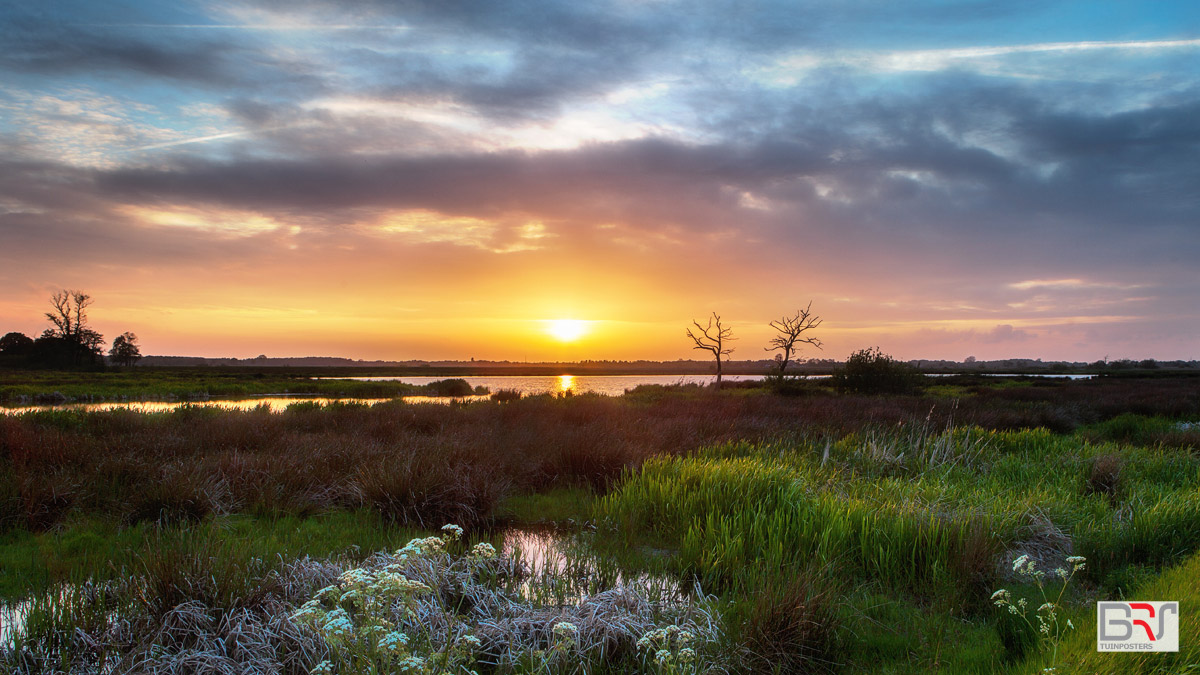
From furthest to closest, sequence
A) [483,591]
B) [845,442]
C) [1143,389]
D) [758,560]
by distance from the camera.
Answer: [1143,389]
[845,442]
[758,560]
[483,591]

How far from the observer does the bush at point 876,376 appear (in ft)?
95.0

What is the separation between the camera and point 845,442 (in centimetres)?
1187

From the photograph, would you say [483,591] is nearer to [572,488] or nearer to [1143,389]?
[572,488]

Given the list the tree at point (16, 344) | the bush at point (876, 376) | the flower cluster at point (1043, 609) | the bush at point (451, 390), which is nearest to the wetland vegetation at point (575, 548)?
the flower cluster at point (1043, 609)

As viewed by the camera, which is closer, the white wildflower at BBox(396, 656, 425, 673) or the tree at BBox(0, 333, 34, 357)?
the white wildflower at BBox(396, 656, 425, 673)

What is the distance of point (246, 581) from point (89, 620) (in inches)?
35.7

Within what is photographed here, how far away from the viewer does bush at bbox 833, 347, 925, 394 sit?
28969 mm

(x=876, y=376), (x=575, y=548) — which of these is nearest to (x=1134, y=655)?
(x=575, y=548)

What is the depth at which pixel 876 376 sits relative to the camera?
2925 centimetres

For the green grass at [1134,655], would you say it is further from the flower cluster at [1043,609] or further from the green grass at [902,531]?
the green grass at [902,531]

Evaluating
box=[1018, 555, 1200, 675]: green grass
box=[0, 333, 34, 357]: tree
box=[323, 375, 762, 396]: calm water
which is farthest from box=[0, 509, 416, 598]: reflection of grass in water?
box=[0, 333, 34, 357]: tree

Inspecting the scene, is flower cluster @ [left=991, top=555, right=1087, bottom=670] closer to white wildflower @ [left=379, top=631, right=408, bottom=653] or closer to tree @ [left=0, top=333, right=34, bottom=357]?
white wildflower @ [left=379, top=631, right=408, bottom=653]

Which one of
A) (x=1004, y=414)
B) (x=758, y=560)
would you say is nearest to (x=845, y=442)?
(x=758, y=560)

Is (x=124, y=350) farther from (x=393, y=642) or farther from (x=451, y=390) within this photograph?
(x=393, y=642)
